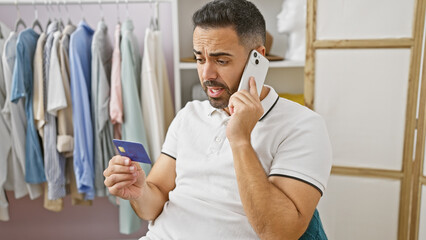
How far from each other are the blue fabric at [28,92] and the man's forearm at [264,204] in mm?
1362

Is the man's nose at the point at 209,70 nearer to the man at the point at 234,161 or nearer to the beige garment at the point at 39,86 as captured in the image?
the man at the point at 234,161

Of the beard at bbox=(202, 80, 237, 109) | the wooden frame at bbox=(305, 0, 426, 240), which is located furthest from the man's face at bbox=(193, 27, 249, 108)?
the wooden frame at bbox=(305, 0, 426, 240)

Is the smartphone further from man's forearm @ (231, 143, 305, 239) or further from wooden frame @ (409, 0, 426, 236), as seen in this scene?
wooden frame @ (409, 0, 426, 236)

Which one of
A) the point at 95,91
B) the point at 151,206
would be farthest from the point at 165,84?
the point at 151,206

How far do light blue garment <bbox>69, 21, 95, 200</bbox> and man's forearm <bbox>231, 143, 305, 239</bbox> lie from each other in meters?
1.15

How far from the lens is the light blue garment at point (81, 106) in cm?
191

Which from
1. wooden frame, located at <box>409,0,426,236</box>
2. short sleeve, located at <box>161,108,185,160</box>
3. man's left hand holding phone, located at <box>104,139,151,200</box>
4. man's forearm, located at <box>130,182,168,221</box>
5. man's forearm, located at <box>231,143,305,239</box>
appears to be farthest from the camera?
wooden frame, located at <box>409,0,426,236</box>

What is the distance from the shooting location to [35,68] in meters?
1.96

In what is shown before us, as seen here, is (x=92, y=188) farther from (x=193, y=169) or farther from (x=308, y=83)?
(x=308, y=83)

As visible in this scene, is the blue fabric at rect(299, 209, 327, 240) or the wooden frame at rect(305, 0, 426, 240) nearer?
the blue fabric at rect(299, 209, 327, 240)

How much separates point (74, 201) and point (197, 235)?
4.00 feet

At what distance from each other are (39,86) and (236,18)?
125cm

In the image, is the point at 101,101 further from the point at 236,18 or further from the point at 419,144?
the point at 419,144

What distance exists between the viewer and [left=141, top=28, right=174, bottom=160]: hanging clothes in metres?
2.00
